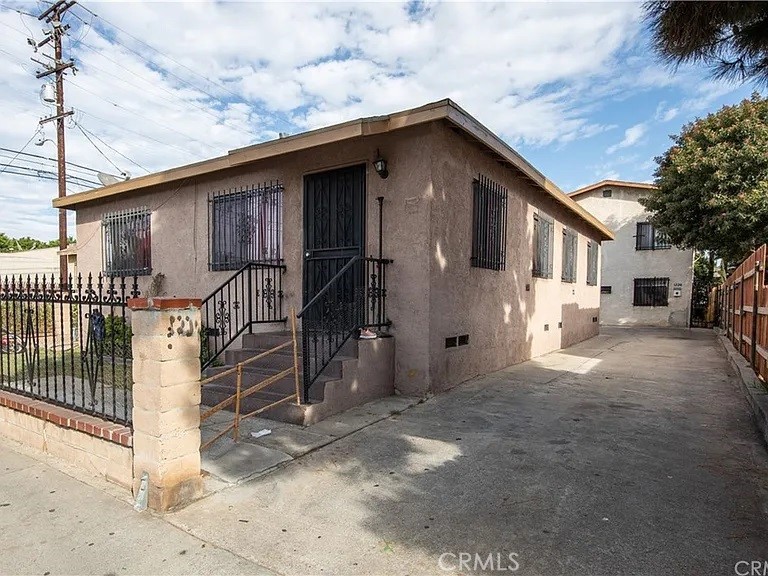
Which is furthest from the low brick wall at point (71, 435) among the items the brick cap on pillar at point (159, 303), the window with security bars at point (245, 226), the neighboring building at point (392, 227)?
the window with security bars at point (245, 226)

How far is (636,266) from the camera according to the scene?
20891 millimetres

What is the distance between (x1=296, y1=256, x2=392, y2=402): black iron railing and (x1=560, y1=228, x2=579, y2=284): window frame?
715 centimetres

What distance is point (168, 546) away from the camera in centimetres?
251

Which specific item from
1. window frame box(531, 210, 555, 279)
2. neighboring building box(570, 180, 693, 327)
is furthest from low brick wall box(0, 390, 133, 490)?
neighboring building box(570, 180, 693, 327)

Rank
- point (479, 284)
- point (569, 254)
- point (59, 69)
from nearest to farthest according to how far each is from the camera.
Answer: point (479, 284) → point (569, 254) → point (59, 69)

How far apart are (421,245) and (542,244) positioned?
5304 mm

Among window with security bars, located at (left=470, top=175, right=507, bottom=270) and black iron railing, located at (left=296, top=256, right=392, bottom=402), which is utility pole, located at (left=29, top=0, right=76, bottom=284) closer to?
black iron railing, located at (left=296, top=256, right=392, bottom=402)

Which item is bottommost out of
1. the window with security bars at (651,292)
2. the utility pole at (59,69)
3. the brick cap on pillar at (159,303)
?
the window with security bars at (651,292)

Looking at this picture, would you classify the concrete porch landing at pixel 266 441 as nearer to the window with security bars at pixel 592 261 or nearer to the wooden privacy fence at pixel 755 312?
the wooden privacy fence at pixel 755 312

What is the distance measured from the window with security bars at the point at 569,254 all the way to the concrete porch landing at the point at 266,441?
7.99 m

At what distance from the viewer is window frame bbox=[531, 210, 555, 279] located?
9570 mm

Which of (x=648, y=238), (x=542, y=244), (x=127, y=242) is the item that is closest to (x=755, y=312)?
(x=542, y=244)

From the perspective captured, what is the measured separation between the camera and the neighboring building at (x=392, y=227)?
5.77m

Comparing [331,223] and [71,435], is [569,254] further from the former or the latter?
[71,435]
